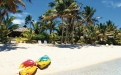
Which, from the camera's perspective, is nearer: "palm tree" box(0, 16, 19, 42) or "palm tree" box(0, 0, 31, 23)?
"palm tree" box(0, 0, 31, 23)

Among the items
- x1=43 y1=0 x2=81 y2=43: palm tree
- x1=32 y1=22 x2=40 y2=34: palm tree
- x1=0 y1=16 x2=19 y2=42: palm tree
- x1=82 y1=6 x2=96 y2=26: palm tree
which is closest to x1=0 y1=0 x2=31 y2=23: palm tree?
x1=0 y1=16 x2=19 y2=42: palm tree

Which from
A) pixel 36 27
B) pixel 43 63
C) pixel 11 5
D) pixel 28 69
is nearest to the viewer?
pixel 28 69

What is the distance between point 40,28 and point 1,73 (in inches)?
877

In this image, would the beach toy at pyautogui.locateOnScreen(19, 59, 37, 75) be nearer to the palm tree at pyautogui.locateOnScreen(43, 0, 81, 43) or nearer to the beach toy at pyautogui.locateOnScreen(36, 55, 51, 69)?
the beach toy at pyautogui.locateOnScreen(36, 55, 51, 69)

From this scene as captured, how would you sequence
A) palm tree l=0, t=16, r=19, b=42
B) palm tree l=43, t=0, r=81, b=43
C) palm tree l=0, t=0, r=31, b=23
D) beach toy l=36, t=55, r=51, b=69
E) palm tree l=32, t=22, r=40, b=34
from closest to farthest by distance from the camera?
beach toy l=36, t=55, r=51, b=69, palm tree l=0, t=0, r=31, b=23, palm tree l=0, t=16, r=19, b=42, palm tree l=43, t=0, r=81, b=43, palm tree l=32, t=22, r=40, b=34

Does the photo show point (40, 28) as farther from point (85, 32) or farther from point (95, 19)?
point (95, 19)

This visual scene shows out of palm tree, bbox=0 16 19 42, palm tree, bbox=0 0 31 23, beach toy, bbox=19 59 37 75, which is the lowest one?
beach toy, bbox=19 59 37 75

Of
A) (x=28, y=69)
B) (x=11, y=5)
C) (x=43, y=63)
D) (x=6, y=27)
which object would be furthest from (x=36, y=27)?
(x=28, y=69)

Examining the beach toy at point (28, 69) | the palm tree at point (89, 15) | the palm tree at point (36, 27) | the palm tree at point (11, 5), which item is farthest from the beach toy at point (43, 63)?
the palm tree at point (89, 15)

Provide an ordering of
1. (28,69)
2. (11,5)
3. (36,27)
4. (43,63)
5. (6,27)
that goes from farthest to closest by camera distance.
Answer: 1. (36,27)
2. (6,27)
3. (11,5)
4. (43,63)
5. (28,69)

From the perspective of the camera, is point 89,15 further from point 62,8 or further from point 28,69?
point 28,69

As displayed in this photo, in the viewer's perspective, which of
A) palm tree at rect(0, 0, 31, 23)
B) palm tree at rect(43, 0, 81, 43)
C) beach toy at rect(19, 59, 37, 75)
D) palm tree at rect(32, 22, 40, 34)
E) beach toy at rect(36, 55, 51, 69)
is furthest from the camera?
palm tree at rect(32, 22, 40, 34)

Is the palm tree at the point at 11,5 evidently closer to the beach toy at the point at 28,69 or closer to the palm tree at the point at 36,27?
the beach toy at the point at 28,69

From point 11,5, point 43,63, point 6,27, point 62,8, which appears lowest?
point 43,63
